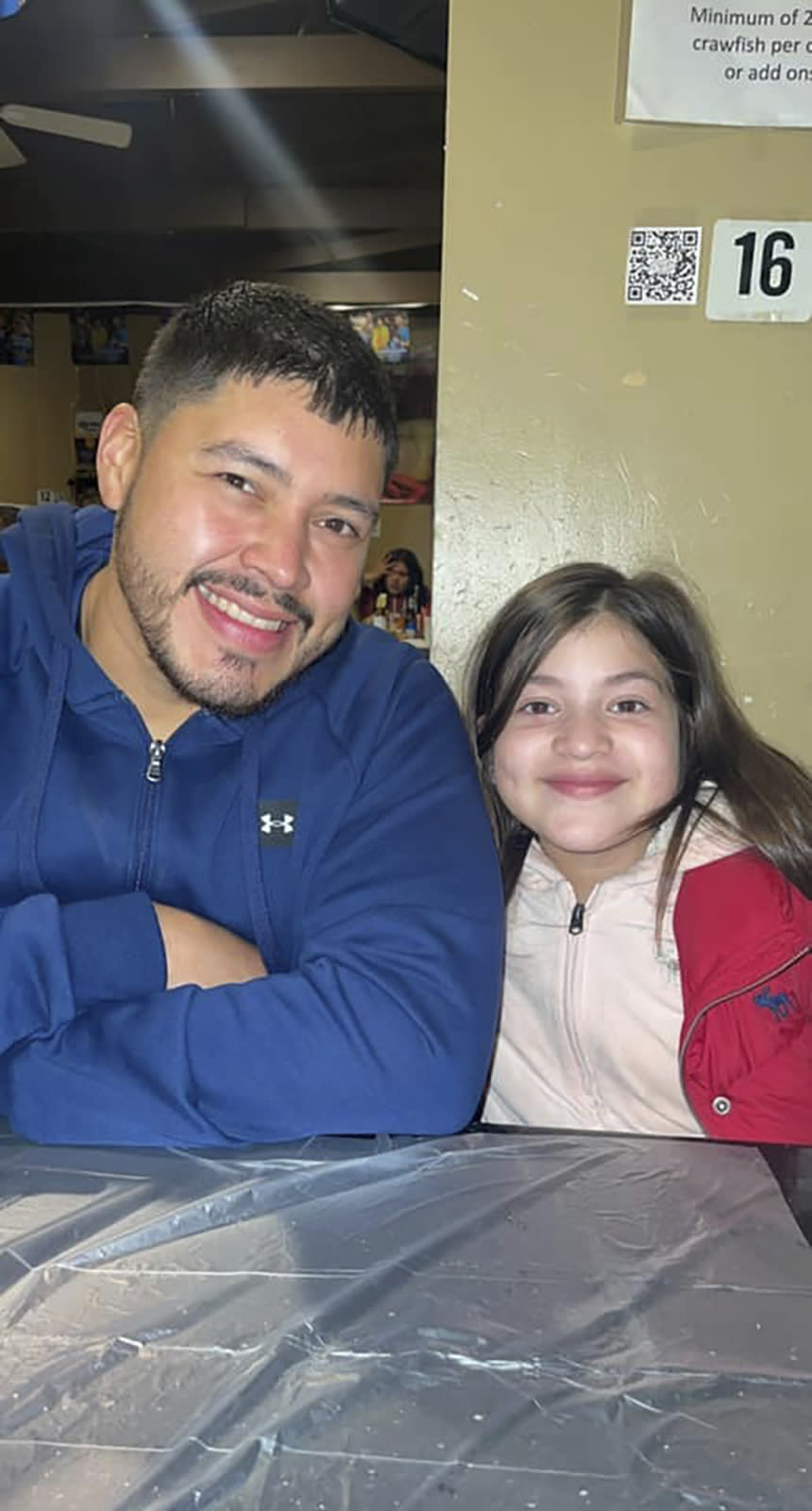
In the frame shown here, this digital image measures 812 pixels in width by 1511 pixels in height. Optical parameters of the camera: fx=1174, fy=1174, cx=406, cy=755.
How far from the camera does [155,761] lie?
1038 millimetres

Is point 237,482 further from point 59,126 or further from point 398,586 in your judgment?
point 398,586

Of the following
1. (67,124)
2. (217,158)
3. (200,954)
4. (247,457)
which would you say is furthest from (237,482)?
(217,158)

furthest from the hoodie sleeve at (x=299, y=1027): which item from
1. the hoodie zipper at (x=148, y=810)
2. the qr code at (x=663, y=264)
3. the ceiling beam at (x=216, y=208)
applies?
the ceiling beam at (x=216, y=208)

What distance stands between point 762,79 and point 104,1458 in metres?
1.54

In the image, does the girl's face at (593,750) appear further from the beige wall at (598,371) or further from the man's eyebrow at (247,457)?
the man's eyebrow at (247,457)

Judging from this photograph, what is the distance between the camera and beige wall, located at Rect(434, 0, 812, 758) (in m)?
1.45

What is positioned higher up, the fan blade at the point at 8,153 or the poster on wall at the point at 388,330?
the fan blade at the point at 8,153

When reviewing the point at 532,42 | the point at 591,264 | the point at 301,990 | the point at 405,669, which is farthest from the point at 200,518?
the point at 532,42

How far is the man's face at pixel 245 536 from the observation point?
985 millimetres

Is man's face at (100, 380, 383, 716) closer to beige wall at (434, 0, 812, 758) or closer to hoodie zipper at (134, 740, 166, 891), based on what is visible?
hoodie zipper at (134, 740, 166, 891)

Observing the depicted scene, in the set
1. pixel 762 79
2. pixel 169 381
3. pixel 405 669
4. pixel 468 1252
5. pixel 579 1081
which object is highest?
pixel 762 79

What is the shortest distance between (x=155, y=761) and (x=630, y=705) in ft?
1.78

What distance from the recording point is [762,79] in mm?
1404

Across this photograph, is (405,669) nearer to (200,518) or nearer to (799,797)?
(200,518)
